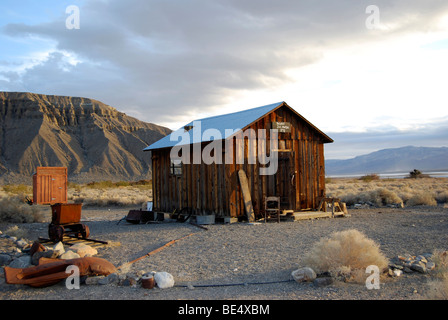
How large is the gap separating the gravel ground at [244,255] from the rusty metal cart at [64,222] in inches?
35.0

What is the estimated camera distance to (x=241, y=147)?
14.0 meters

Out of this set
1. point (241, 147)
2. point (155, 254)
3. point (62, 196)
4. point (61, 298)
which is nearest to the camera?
point (61, 298)

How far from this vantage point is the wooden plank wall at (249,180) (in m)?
13.8

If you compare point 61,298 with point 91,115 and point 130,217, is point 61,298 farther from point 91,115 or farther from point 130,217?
point 91,115

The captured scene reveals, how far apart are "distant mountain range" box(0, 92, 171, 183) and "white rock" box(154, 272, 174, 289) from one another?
58369mm

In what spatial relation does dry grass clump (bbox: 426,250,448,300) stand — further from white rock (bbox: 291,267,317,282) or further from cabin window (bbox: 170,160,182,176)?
cabin window (bbox: 170,160,182,176)

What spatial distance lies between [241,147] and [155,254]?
6.15m

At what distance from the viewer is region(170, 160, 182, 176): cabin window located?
15885mm

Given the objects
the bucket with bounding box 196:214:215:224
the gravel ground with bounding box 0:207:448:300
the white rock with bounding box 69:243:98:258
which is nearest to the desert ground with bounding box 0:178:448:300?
the gravel ground with bounding box 0:207:448:300

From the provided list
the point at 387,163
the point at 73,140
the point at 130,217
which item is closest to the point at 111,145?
the point at 73,140

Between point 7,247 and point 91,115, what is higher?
point 91,115

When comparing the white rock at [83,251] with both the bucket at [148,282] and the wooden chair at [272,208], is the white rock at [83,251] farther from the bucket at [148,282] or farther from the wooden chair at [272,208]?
the wooden chair at [272,208]

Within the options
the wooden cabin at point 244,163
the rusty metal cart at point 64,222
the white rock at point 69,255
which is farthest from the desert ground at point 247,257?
the wooden cabin at point 244,163

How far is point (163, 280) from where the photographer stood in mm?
6168
